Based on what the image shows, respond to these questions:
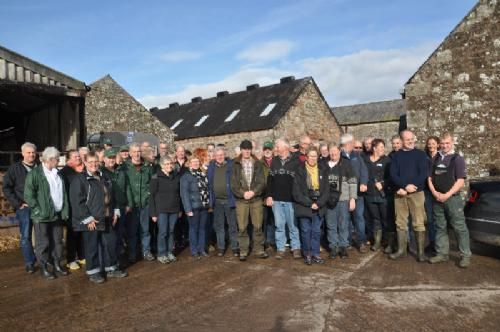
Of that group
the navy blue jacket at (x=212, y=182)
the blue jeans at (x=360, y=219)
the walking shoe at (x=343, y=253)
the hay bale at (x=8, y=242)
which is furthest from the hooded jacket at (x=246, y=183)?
the hay bale at (x=8, y=242)

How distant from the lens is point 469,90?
10.8 m

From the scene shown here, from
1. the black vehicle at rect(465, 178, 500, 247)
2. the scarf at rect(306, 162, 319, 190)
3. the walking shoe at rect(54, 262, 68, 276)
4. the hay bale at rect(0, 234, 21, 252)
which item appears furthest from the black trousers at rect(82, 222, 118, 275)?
the black vehicle at rect(465, 178, 500, 247)

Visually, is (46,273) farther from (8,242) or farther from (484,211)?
(484,211)

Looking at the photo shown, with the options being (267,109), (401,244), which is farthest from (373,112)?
(401,244)

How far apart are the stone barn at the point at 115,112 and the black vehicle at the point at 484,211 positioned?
63.4 feet

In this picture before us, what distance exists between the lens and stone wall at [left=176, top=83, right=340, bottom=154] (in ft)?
92.2

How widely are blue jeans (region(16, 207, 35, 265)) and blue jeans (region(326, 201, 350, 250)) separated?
4.81 meters

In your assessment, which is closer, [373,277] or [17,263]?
[373,277]

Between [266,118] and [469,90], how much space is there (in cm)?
1881

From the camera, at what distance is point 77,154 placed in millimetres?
6012

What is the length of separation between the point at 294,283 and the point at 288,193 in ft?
6.23

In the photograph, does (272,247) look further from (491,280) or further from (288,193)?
(491,280)

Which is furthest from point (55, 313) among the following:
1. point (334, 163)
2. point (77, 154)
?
point (334, 163)

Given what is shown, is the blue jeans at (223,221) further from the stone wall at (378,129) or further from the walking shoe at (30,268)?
the stone wall at (378,129)
